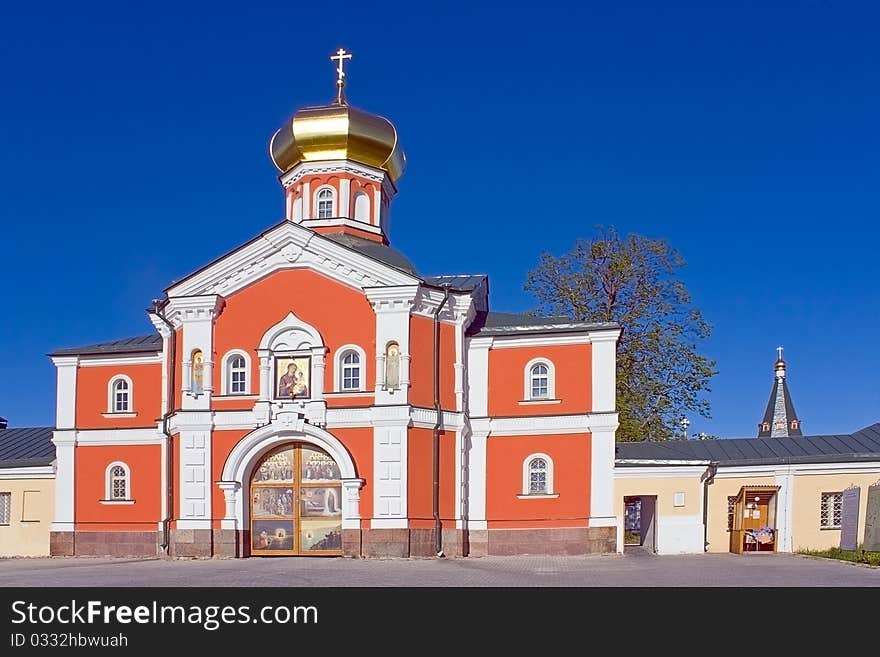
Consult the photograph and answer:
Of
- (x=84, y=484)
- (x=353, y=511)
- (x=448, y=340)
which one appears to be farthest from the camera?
(x=84, y=484)

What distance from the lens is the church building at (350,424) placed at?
25.2 metres

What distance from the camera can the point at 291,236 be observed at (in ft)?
86.2

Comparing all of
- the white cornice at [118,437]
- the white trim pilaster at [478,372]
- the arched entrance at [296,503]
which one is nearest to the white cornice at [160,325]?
the white cornice at [118,437]

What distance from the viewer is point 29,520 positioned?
2991cm

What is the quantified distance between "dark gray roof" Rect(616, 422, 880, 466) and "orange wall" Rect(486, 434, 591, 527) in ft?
6.26

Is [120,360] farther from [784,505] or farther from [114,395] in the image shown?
[784,505]

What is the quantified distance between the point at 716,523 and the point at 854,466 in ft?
12.1

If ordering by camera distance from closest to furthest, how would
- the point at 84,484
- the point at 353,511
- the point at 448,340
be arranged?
the point at 353,511
the point at 448,340
the point at 84,484

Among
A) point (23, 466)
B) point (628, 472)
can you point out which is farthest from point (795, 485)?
point (23, 466)

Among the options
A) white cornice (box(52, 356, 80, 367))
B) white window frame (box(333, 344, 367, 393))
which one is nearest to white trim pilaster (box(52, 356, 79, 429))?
white cornice (box(52, 356, 80, 367))

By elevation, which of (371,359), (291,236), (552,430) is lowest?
(552,430)

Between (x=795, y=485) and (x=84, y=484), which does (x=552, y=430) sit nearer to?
(x=795, y=485)

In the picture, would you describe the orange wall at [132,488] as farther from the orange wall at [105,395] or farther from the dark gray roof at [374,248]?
the dark gray roof at [374,248]

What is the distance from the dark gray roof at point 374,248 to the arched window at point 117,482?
8.22 m
